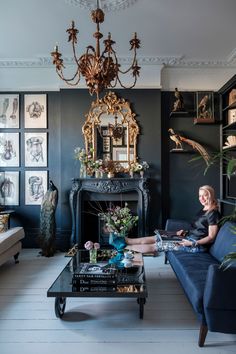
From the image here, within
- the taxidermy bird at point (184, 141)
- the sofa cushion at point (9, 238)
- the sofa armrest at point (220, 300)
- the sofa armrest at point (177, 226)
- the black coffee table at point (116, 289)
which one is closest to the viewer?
the sofa armrest at point (220, 300)

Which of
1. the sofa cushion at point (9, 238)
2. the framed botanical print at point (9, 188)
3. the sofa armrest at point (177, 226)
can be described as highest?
the framed botanical print at point (9, 188)

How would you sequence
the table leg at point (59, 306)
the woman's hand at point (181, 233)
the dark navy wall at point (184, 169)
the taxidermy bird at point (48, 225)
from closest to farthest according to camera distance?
1. the table leg at point (59, 306)
2. the woman's hand at point (181, 233)
3. the taxidermy bird at point (48, 225)
4. the dark navy wall at point (184, 169)

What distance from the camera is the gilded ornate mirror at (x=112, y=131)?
16.1 feet

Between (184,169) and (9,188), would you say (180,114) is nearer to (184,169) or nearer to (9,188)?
(184,169)

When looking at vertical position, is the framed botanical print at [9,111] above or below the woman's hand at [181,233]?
above

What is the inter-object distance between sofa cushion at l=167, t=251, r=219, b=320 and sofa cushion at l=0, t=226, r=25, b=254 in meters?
2.11

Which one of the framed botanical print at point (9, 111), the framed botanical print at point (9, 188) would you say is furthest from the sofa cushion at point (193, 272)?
the framed botanical print at point (9, 111)

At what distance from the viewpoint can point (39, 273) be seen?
375 centimetres

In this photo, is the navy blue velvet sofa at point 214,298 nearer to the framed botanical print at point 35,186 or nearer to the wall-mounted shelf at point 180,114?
the wall-mounted shelf at point 180,114

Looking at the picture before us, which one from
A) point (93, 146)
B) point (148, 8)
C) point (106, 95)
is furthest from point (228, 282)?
point (106, 95)

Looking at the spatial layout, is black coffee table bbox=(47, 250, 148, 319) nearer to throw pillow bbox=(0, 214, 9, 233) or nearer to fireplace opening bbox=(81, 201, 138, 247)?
throw pillow bbox=(0, 214, 9, 233)

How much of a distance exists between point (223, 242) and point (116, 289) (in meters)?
1.31

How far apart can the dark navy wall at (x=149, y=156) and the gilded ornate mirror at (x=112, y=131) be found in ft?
0.36

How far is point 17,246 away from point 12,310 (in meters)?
1.56
